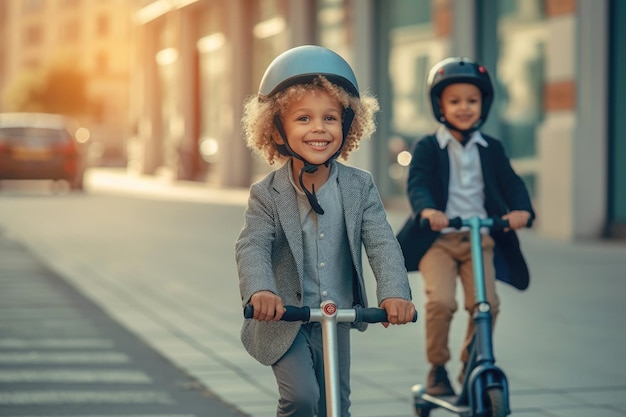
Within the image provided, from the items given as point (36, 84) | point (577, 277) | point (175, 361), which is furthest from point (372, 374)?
point (36, 84)

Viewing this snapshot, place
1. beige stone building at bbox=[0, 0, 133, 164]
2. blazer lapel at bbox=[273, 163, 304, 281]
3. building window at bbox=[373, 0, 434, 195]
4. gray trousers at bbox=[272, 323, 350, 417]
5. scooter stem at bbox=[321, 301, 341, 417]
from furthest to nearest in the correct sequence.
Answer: beige stone building at bbox=[0, 0, 133, 164] → building window at bbox=[373, 0, 434, 195] → blazer lapel at bbox=[273, 163, 304, 281] → gray trousers at bbox=[272, 323, 350, 417] → scooter stem at bbox=[321, 301, 341, 417]

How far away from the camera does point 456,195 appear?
5195 mm

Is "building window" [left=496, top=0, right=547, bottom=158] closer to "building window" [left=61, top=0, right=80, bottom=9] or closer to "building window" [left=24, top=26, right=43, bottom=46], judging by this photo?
→ "building window" [left=61, top=0, right=80, bottom=9]

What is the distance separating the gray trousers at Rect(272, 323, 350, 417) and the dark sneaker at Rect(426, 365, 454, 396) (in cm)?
155

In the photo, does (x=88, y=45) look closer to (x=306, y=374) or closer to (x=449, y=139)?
(x=449, y=139)

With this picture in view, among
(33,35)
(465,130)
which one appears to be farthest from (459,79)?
(33,35)

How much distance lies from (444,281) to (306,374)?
1.77 m

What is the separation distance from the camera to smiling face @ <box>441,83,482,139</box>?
512cm

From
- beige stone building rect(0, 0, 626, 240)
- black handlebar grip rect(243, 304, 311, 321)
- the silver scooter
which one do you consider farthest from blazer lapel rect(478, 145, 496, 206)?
beige stone building rect(0, 0, 626, 240)

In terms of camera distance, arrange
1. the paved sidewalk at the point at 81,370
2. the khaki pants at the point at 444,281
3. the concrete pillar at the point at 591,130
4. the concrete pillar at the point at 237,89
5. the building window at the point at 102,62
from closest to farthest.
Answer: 1. the khaki pants at the point at 444,281
2. the paved sidewalk at the point at 81,370
3. the concrete pillar at the point at 591,130
4. the concrete pillar at the point at 237,89
5. the building window at the point at 102,62

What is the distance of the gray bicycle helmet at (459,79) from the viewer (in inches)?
200

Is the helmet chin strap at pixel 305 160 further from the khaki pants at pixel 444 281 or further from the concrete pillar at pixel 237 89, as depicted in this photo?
the concrete pillar at pixel 237 89

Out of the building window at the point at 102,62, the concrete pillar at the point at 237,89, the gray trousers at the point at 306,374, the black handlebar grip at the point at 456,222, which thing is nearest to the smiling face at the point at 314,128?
the gray trousers at the point at 306,374

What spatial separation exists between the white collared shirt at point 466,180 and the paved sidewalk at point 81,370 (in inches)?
52.6
